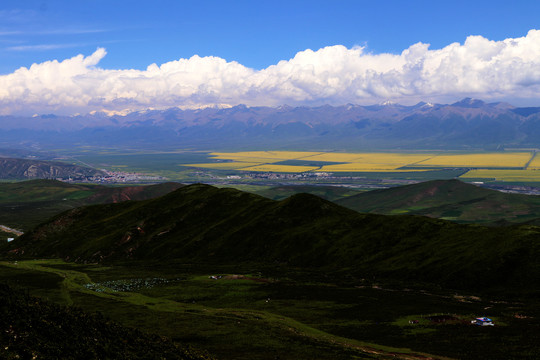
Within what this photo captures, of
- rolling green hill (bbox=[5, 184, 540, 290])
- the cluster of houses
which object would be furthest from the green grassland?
rolling green hill (bbox=[5, 184, 540, 290])

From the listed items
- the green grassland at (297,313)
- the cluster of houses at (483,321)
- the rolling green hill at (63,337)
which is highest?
the rolling green hill at (63,337)

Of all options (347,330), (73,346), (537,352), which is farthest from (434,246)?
(73,346)

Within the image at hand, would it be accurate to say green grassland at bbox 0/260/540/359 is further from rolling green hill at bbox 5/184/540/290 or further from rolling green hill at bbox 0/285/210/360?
rolling green hill at bbox 5/184/540/290

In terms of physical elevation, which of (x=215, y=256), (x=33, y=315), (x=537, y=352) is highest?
(x=33, y=315)

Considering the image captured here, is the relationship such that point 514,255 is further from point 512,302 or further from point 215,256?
point 215,256

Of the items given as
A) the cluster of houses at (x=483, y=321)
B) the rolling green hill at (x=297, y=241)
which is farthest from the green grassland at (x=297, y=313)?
the rolling green hill at (x=297, y=241)

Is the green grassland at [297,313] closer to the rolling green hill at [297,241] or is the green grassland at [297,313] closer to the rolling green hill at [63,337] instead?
the rolling green hill at [63,337]

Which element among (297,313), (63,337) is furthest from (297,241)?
(63,337)
